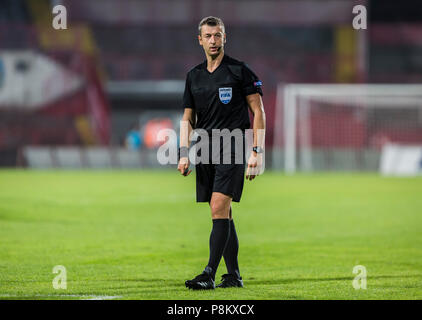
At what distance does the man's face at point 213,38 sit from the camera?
23.0ft

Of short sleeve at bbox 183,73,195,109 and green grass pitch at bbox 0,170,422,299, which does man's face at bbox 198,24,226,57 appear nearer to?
short sleeve at bbox 183,73,195,109

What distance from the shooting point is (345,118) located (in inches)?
1437

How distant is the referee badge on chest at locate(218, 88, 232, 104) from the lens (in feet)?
23.3

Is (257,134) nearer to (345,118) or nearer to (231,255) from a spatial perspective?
(231,255)

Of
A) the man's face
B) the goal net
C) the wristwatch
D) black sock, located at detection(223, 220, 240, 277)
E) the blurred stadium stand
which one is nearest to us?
the man's face

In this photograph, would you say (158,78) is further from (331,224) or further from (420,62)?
(331,224)

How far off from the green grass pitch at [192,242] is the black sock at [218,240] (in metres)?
0.33

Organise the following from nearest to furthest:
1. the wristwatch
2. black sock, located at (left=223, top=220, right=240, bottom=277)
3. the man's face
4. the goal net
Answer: the man's face → the wristwatch → black sock, located at (left=223, top=220, right=240, bottom=277) → the goal net

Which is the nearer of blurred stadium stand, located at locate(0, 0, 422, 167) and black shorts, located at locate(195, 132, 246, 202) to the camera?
black shorts, located at locate(195, 132, 246, 202)

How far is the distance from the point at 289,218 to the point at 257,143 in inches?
301

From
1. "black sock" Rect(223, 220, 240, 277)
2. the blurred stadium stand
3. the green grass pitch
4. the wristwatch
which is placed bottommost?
the green grass pitch

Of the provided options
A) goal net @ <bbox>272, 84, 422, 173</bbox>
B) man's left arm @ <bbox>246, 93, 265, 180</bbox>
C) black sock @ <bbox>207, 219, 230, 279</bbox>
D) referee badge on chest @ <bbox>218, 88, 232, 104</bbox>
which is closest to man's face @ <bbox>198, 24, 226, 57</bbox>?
referee badge on chest @ <bbox>218, 88, 232, 104</bbox>

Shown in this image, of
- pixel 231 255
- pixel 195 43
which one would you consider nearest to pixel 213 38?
pixel 231 255

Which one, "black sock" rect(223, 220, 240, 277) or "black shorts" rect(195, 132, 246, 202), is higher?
"black shorts" rect(195, 132, 246, 202)
